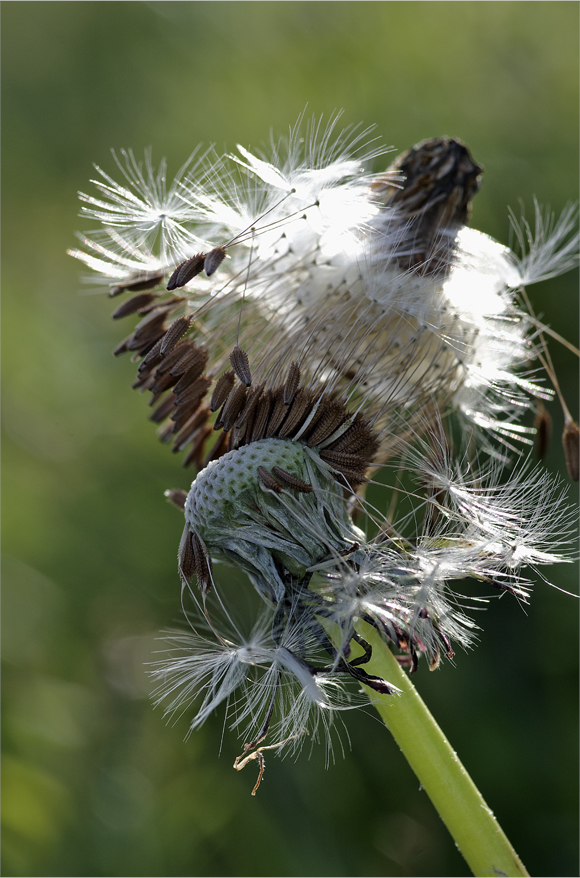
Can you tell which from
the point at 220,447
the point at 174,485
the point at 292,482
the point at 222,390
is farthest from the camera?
the point at 174,485

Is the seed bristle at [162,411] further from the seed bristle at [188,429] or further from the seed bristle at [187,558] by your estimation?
the seed bristle at [187,558]

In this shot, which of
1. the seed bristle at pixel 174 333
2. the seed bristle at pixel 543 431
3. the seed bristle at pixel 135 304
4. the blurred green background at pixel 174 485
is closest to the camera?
the seed bristle at pixel 174 333

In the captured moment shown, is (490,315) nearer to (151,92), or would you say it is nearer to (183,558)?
(183,558)

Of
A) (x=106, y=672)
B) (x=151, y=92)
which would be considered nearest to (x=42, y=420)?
(x=106, y=672)

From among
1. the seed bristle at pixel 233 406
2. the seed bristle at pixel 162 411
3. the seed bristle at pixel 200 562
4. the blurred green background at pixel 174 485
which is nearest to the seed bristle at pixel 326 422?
the seed bristle at pixel 233 406

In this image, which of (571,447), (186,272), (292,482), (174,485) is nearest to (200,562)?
(292,482)

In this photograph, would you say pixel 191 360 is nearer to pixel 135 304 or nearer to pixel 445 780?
pixel 135 304
